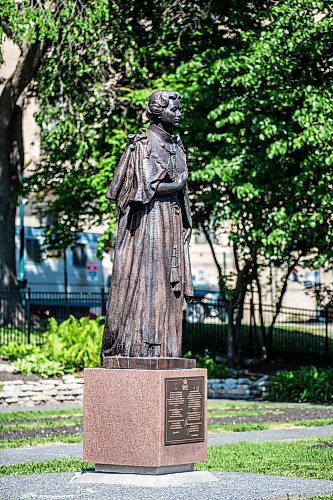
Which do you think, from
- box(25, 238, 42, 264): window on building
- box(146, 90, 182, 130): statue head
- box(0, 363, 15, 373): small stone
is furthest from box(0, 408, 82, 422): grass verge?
box(25, 238, 42, 264): window on building

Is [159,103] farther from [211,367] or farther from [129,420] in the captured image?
[211,367]

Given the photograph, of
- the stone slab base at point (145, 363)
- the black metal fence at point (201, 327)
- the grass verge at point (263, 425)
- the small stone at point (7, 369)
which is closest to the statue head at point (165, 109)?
the stone slab base at point (145, 363)

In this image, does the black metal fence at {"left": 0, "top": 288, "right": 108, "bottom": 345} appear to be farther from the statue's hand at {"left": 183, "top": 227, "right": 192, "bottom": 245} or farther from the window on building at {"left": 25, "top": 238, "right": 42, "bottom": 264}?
the statue's hand at {"left": 183, "top": 227, "right": 192, "bottom": 245}

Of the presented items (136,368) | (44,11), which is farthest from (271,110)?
(136,368)

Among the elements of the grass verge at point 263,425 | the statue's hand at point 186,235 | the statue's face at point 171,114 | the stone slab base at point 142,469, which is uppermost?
the statue's face at point 171,114

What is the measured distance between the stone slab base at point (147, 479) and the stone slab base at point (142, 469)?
47 mm

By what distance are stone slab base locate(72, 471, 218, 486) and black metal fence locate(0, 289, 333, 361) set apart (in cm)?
1630

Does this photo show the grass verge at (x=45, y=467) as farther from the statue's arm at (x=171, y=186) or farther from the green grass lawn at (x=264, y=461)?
the statue's arm at (x=171, y=186)

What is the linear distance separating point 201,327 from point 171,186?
20599 mm

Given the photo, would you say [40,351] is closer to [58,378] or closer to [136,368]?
[58,378]

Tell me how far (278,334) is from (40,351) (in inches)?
381

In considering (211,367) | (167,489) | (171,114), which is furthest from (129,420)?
(211,367)

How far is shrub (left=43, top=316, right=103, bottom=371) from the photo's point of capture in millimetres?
25953

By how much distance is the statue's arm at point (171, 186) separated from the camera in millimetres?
11531
